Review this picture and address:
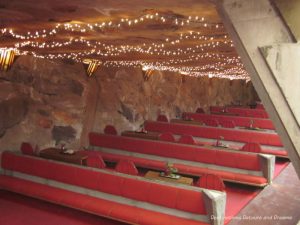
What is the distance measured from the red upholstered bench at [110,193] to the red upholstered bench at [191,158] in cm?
273

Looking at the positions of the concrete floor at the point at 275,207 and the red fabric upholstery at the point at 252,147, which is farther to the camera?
the red fabric upholstery at the point at 252,147

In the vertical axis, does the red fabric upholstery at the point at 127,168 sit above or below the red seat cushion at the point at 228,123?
below

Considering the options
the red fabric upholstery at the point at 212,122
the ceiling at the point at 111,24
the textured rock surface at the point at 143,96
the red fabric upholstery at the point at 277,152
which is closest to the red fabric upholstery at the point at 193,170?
the textured rock surface at the point at 143,96

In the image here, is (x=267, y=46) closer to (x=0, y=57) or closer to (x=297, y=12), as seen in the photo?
(x=297, y=12)

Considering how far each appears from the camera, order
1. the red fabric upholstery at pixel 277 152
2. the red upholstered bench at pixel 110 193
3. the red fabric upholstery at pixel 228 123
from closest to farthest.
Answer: the red upholstered bench at pixel 110 193
the red fabric upholstery at pixel 277 152
the red fabric upholstery at pixel 228 123

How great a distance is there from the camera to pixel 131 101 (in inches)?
487

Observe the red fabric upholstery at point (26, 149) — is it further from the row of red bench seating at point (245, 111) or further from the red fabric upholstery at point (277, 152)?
the row of red bench seating at point (245, 111)

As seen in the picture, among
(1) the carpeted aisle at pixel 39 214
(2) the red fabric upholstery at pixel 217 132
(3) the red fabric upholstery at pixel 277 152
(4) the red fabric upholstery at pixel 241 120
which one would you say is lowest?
(1) the carpeted aisle at pixel 39 214

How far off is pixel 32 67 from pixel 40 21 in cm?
478

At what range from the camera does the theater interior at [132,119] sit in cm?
222

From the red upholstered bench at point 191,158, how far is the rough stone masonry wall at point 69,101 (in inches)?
42.7

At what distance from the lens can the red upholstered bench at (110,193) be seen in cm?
557

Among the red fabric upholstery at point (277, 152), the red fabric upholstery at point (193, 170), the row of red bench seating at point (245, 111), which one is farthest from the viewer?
the row of red bench seating at point (245, 111)

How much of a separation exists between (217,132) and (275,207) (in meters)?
5.84
